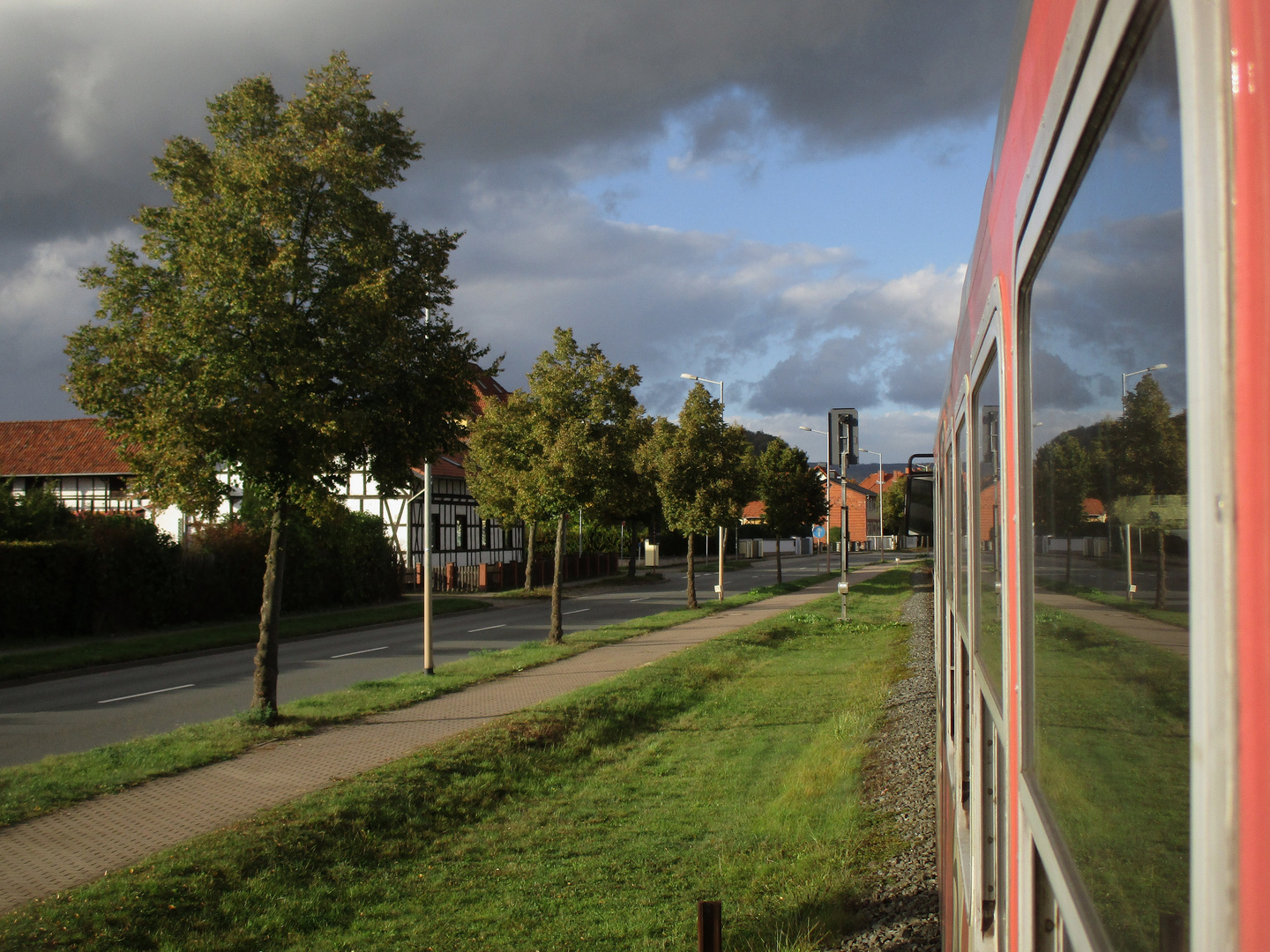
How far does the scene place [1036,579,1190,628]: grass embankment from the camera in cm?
82

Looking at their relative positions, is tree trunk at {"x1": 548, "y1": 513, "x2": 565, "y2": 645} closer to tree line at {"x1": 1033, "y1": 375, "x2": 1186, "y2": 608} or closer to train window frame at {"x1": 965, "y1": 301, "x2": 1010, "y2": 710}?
train window frame at {"x1": 965, "y1": 301, "x2": 1010, "y2": 710}

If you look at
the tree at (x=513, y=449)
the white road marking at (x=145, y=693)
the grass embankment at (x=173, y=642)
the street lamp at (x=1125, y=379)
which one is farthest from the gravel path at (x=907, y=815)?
the grass embankment at (x=173, y=642)

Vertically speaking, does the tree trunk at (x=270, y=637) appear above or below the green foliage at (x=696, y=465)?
below

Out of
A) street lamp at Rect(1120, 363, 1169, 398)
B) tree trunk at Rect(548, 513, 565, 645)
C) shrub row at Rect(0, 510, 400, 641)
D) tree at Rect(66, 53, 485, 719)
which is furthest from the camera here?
shrub row at Rect(0, 510, 400, 641)

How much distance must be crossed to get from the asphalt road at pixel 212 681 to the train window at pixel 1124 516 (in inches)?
441

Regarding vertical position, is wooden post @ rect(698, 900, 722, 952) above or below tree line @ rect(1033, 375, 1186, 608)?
below

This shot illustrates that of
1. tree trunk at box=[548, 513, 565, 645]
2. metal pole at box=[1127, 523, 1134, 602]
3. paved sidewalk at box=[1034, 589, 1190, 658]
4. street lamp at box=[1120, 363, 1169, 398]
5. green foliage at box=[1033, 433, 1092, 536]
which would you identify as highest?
street lamp at box=[1120, 363, 1169, 398]

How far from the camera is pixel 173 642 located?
20156 mm

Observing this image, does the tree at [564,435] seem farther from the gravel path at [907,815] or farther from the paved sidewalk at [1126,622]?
the paved sidewalk at [1126,622]

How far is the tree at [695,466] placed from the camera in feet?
88.8

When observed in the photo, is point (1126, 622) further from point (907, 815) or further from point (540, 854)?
point (907, 815)

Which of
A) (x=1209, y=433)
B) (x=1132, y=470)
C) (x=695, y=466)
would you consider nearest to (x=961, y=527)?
(x=1132, y=470)

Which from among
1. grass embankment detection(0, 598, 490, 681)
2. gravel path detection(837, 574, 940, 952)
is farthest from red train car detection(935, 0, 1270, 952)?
grass embankment detection(0, 598, 490, 681)

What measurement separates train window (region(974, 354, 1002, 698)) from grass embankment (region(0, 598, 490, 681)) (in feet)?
55.8
